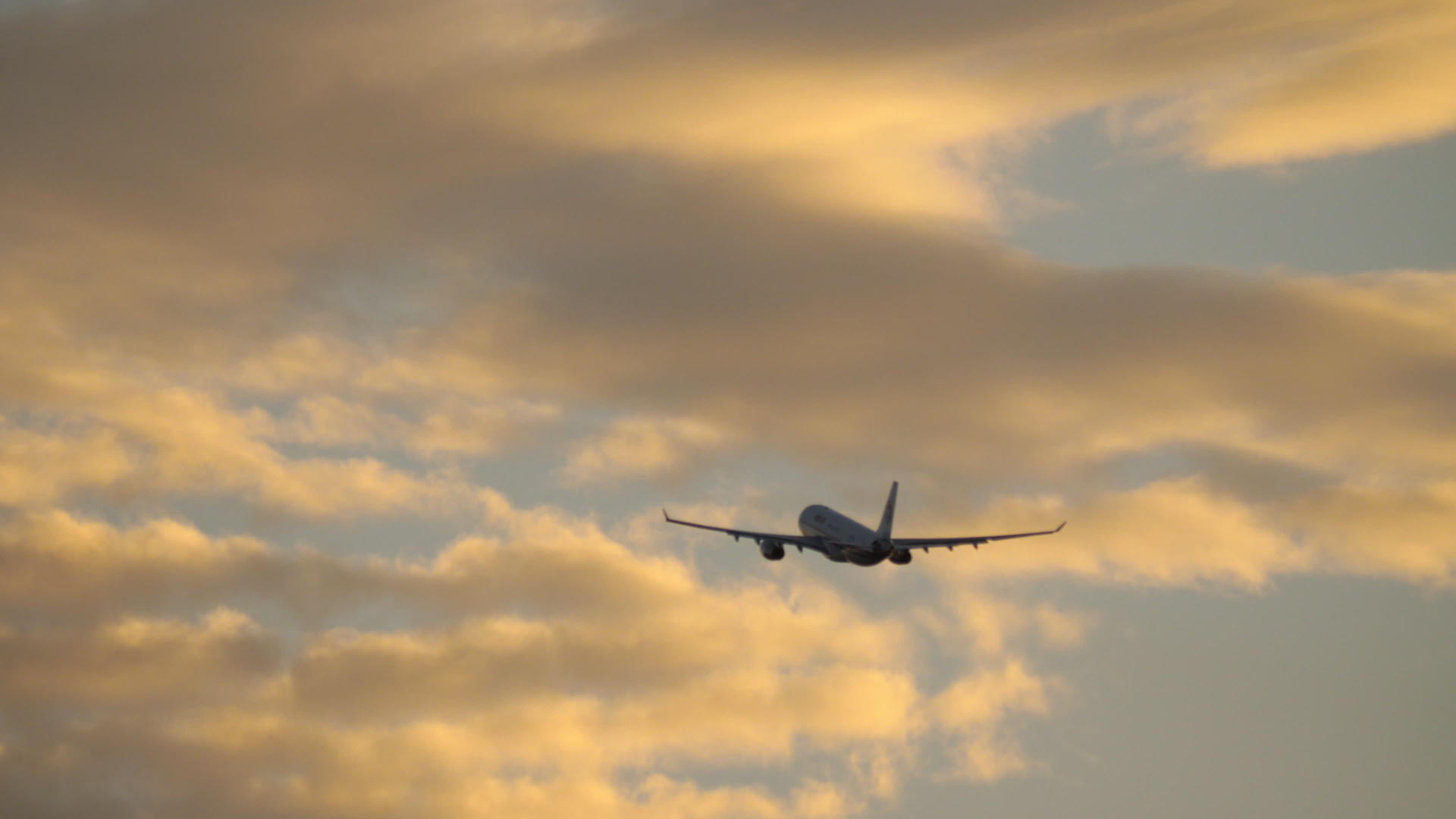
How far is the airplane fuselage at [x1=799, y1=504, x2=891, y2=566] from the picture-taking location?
16138 centimetres

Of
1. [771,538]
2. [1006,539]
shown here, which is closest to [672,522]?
[771,538]

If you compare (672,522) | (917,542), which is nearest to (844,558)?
(917,542)

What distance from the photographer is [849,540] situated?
6481 inches

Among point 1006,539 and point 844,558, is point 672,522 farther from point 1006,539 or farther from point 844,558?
point 1006,539

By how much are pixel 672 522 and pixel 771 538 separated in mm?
18274

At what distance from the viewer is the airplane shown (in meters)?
162

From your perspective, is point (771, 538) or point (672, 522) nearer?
point (672, 522)

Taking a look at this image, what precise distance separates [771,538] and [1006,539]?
2590 centimetres

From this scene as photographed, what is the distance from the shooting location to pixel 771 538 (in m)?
172

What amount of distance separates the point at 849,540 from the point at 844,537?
1.32m

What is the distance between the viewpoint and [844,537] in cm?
16588

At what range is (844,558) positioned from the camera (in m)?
167

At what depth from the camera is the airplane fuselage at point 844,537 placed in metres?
161

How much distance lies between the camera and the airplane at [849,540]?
530 ft
